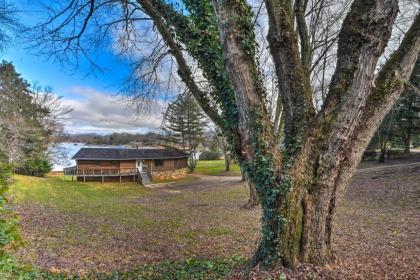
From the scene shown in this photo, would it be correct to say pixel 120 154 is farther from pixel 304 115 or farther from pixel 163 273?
pixel 304 115

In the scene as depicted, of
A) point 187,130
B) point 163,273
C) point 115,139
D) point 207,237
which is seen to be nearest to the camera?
point 163,273

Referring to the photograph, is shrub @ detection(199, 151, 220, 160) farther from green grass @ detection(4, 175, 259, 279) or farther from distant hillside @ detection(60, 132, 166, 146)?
green grass @ detection(4, 175, 259, 279)

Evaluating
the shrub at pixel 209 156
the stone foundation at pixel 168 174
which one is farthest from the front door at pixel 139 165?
the shrub at pixel 209 156

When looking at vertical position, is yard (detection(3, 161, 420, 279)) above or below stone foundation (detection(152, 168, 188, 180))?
above

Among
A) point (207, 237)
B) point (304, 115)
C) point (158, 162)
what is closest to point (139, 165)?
point (158, 162)

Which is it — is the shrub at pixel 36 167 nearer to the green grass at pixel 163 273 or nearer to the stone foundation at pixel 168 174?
the stone foundation at pixel 168 174

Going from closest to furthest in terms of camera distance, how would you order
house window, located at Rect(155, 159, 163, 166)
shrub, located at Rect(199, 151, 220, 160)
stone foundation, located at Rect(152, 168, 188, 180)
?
stone foundation, located at Rect(152, 168, 188, 180), house window, located at Rect(155, 159, 163, 166), shrub, located at Rect(199, 151, 220, 160)

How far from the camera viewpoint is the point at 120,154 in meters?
28.9

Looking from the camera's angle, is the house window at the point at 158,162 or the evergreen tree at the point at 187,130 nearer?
the house window at the point at 158,162

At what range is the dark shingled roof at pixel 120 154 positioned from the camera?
90.9 feet

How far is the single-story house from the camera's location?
88.5 ft

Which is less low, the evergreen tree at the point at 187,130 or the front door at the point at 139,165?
the evergreen tree at the point at 187,130

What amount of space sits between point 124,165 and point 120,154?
52.1 inches

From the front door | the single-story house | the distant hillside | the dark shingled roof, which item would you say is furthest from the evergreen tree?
the front door
